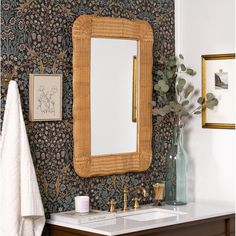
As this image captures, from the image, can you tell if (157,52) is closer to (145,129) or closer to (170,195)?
(145,129)

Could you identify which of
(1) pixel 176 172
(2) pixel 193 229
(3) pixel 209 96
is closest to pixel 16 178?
(2) pixel 193 229

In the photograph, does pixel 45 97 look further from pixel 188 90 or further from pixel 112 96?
pixel 188 90

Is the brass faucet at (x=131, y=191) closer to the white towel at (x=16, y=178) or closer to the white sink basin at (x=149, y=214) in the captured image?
the white sink basin at (x=149, y=214)

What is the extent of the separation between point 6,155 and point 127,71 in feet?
3.21

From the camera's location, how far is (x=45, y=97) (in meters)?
3.60

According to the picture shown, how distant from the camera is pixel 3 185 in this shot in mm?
3361

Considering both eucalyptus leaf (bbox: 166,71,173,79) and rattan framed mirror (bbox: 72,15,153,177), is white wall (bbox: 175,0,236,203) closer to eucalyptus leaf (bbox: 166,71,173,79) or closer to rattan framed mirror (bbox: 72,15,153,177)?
eucalyptus leaf (bbox: 166,71,173,79)

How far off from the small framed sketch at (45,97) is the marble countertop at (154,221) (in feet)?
1.86

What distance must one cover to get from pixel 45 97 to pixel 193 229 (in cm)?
108

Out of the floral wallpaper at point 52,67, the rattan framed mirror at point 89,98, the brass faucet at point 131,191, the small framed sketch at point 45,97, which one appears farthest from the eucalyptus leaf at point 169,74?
the small framed sketch at point 45,97

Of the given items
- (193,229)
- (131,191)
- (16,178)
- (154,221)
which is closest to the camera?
(16,178)

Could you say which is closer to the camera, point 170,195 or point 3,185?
point 3,185

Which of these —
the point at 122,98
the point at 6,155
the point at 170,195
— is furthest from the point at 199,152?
the point at 6,155

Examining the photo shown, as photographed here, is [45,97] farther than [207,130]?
No
